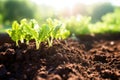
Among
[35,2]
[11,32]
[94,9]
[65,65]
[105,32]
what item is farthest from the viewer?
[94,9]

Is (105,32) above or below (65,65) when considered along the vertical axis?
above

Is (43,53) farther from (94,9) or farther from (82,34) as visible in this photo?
(94,9)

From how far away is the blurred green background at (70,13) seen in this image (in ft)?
29.6

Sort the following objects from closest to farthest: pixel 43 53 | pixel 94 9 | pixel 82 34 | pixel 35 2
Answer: pixel 43 53 → pixel 82 34 → pixel 35 2 → pixel 94 9

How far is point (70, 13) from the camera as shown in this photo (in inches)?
2083

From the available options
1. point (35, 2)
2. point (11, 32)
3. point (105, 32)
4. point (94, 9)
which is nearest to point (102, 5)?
point (94, 9)

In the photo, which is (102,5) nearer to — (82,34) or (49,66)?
(82,34)

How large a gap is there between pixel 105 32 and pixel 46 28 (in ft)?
16.9

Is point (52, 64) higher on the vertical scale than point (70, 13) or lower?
lower

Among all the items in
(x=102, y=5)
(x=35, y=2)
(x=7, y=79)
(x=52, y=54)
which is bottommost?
(x=7, y=79)

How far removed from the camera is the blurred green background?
9.01 m

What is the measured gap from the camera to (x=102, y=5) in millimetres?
51719

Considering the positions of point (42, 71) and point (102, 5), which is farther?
point (102, 5)

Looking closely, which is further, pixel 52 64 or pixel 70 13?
pixel 70 13
